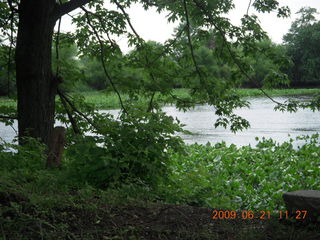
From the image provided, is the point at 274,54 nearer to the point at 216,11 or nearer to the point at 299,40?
the point at 216,11

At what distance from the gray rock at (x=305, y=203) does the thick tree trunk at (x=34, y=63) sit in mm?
4183

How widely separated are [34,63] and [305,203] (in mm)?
4626

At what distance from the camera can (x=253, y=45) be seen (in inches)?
294

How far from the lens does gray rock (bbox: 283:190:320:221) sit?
428cm

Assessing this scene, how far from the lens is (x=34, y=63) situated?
21.8 feet

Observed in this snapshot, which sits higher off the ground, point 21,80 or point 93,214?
point 21,80

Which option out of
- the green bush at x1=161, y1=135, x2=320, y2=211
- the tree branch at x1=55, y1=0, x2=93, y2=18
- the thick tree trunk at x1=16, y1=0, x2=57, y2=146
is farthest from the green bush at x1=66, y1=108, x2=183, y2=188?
the tree branch at x1=55, y1=0, x2=93, y2=18

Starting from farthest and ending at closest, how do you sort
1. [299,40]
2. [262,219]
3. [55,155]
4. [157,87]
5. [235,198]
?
[299,40] < [157,87] < [235,198] < [55,155] < [262,219]

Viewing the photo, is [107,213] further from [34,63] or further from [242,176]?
[242,176]

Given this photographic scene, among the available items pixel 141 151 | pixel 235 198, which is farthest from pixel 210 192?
pixel 141 151

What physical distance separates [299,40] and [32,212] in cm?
5287
